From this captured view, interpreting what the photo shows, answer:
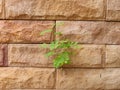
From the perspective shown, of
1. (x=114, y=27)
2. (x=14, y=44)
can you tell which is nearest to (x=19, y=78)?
(x=14, y=44)

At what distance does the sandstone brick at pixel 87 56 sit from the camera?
227cm

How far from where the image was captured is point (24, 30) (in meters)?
2.25

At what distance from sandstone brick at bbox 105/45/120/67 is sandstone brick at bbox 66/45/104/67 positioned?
0.16 feet

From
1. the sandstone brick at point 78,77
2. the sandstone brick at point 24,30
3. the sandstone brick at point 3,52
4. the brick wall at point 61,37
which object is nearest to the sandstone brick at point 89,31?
the brick wall at point 61,37

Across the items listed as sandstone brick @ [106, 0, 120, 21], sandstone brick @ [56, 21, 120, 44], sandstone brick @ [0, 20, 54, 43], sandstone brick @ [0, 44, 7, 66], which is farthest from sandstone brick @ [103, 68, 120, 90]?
sandstone brick @ [0, 44, 7, 66]

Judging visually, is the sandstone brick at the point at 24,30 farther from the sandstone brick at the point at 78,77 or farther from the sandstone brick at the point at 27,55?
the sandstone brick at the point at 78,77

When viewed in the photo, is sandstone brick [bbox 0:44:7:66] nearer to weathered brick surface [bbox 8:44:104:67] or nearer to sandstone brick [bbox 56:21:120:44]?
weathered brick surface [bbox 8:44:104:67]

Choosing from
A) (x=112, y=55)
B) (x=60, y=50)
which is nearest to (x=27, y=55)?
(x=60, y=50)

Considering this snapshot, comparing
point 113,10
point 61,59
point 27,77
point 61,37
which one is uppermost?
point 113,10

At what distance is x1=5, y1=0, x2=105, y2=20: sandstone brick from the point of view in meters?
2.22

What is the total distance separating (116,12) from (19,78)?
95 centimetres

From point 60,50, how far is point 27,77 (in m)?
0.35

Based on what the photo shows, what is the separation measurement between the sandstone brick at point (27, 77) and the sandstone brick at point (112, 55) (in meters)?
0.46

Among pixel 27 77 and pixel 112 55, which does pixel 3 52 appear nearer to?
pixel 27 77
